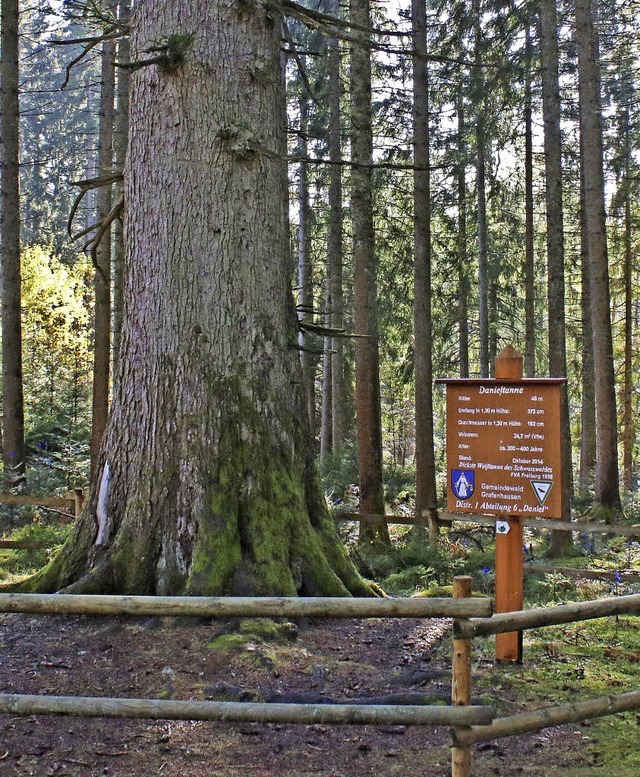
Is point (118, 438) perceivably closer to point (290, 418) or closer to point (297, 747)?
point (290, 418)

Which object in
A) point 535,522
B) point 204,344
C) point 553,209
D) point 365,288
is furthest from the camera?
point 553,209

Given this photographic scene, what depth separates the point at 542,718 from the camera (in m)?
3.71

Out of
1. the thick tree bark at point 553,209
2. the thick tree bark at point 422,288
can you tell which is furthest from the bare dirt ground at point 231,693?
the thick tree bark at point 553,209

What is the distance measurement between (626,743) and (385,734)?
139 centimetres

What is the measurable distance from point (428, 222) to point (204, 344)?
933cm

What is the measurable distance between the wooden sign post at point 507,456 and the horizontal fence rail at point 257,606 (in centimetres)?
196

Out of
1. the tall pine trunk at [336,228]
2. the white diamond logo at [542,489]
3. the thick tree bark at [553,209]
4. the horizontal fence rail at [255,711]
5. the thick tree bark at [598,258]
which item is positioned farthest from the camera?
the tall pine trunk at [336,228]

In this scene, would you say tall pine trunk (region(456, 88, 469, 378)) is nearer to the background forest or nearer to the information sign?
the background forest

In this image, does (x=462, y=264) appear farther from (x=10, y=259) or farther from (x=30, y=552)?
(x=30, y=552)

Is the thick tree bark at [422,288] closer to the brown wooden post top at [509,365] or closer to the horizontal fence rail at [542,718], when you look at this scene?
the brown wooden post top at [509,365]

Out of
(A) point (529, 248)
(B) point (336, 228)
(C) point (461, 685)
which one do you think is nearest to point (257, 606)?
(C) point (461, 685)

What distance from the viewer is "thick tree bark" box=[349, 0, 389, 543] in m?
11.1

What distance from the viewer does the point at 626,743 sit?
4.27 meters

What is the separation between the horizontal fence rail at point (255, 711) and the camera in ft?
11.4
